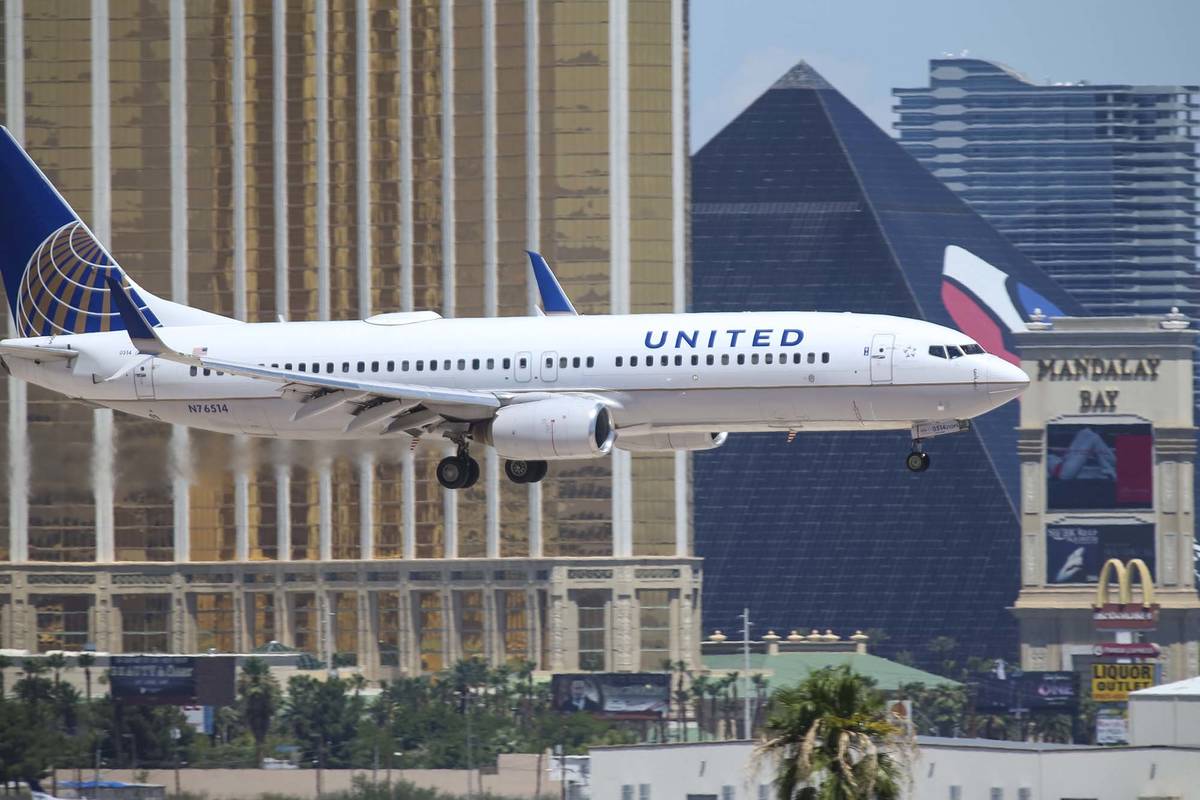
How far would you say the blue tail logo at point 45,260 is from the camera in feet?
297

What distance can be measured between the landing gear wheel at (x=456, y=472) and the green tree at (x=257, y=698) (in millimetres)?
110420

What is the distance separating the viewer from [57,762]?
154 m

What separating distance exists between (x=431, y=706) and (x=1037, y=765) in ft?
343

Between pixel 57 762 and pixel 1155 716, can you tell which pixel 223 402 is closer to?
pixel 1155 716

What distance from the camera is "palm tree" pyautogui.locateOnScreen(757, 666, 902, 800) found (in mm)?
62438

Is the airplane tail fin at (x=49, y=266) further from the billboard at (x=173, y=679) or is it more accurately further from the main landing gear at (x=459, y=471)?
the billboard at (x=173, y=679)

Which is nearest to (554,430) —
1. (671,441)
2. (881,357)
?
(671,441)

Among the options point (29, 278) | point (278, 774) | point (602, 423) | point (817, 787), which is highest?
point (29, 278)

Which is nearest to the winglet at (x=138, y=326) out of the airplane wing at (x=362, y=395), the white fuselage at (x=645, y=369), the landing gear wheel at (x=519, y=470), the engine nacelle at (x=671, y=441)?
the airplane wing at (x=362, y=395)

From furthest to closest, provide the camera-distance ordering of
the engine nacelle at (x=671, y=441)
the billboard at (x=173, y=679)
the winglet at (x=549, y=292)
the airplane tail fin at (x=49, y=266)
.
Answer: the billboard at (x=173, y=679), the airplane tail fin at (x=49, y=266), the winglet at (x=549, y=292), the engine nacelle at (x=671, y=441)

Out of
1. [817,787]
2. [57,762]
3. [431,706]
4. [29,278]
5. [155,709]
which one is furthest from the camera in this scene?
[431,706]

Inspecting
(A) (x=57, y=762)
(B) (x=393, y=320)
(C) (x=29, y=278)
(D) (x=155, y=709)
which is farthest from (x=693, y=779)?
(D) (x=155, y=709)

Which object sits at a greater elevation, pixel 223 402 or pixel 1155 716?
pixel 223 402

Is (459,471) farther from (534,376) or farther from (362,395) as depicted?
(534,376)
